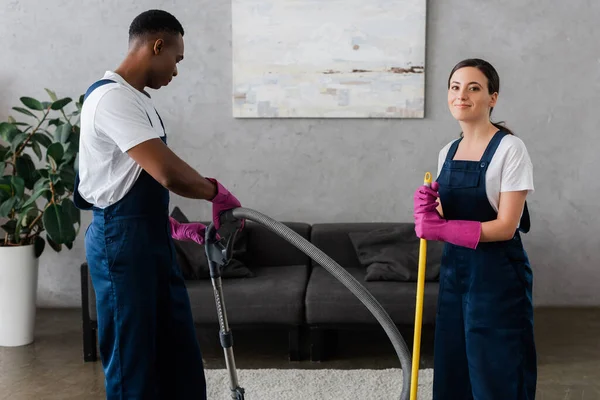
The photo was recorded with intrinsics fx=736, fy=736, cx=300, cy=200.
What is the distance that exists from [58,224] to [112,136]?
6.51ft

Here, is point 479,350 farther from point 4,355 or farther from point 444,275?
point 4,355

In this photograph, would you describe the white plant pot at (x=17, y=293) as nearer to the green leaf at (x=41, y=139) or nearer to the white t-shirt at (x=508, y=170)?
the green leaf at (x=41, y=139)

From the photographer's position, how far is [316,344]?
12.1ft

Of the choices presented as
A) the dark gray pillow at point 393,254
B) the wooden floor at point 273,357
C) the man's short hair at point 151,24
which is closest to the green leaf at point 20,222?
the wooden floor at point 273,357

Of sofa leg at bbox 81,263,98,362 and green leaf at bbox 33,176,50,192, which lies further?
green leaf at bbox 33,176,50,192

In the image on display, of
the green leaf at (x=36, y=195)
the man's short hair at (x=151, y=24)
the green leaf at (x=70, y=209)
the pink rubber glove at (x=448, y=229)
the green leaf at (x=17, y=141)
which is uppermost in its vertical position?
the man's short hair at (x=151, y=24)

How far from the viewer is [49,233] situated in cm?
381

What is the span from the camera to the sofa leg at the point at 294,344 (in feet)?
12.1

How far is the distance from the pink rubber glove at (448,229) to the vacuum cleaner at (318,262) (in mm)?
69

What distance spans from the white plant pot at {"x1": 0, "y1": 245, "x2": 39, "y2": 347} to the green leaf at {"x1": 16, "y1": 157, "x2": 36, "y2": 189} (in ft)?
1.20

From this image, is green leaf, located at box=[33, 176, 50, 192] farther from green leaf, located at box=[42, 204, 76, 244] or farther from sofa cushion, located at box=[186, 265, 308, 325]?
sofa cushion, located at box=[186, 265, 308, 325]

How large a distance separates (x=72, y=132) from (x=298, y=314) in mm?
1557

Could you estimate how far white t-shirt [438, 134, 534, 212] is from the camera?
6.85 feet

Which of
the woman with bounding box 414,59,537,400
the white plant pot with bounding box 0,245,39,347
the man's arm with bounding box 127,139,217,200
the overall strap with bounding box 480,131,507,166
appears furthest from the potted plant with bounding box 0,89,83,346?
the overall strap with bounding box 480,131,507,166
